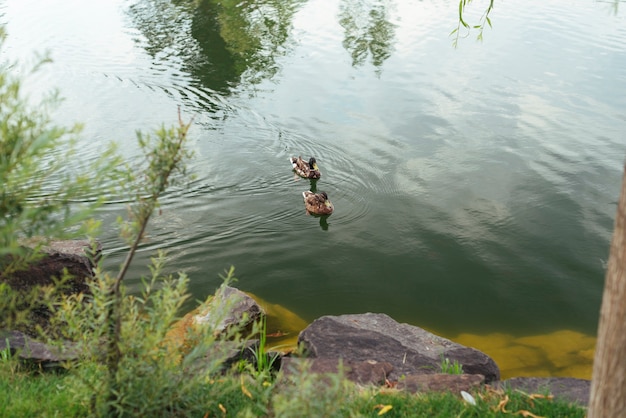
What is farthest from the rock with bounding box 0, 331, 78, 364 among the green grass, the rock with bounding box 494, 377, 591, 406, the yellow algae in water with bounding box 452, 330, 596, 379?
the yellow algae in water with bounding box 452, 330, 596, 379

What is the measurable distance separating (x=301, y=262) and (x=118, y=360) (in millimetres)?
5525

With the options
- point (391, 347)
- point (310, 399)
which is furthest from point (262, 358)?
point (310, 399)

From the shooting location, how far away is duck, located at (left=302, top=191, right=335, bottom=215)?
1006cm

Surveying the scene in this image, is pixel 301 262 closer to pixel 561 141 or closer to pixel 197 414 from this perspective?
pixel 197 414

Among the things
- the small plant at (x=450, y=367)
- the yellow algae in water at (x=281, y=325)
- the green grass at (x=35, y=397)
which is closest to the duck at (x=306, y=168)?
the yellow algae in water at (x=281, y=325)

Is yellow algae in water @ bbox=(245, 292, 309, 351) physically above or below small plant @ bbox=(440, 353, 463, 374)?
below

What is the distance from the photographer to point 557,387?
522cm

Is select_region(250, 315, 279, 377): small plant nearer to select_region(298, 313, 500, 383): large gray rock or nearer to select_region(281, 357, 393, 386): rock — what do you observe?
select_region(281, 357, 393, 386): rock

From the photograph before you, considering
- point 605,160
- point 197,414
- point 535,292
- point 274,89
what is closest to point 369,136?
point 274,89

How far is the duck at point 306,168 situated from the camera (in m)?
10.9

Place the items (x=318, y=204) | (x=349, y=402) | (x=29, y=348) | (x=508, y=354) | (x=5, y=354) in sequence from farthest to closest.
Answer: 1. (x=318, y=204)
2. (x=508, y=354)
3. (x=29, y=348)
4. (x=5, y=354)
5. (x=349, y=402)

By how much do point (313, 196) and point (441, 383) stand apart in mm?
5387

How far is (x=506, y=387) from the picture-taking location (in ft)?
16.7

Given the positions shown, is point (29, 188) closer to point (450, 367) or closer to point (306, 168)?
point (450, 367)
